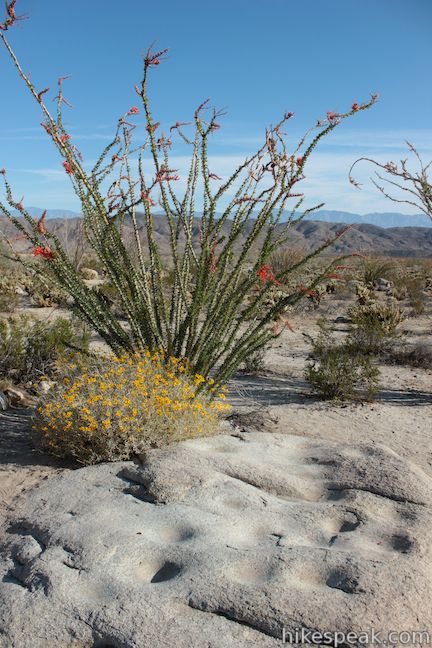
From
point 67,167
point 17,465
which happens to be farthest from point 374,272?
point 17,465

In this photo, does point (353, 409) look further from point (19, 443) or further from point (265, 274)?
point (19, 443)

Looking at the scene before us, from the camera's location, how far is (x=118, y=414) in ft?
17.0

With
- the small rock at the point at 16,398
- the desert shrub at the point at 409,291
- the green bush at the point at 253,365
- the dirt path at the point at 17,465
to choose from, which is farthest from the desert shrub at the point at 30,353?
the desert shrub at the point at 409,291

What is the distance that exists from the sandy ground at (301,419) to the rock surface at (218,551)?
0.52m

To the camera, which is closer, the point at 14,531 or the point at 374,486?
the point at 14,531

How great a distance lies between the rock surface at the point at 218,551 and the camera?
3209mm

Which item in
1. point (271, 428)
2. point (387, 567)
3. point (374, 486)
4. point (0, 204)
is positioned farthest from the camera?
point (271, 428)

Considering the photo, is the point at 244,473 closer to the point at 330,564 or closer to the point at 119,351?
the point at 330,564

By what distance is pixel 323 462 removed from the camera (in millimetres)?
5176

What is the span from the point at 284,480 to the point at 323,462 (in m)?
0.55

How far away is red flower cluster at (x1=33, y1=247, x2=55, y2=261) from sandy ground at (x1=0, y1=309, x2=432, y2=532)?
168 centimetres

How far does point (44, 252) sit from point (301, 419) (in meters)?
3.14

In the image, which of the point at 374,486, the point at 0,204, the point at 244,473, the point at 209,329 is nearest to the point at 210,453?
the point at 244,473

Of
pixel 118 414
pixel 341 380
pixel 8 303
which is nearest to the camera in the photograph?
pixel 118 414
